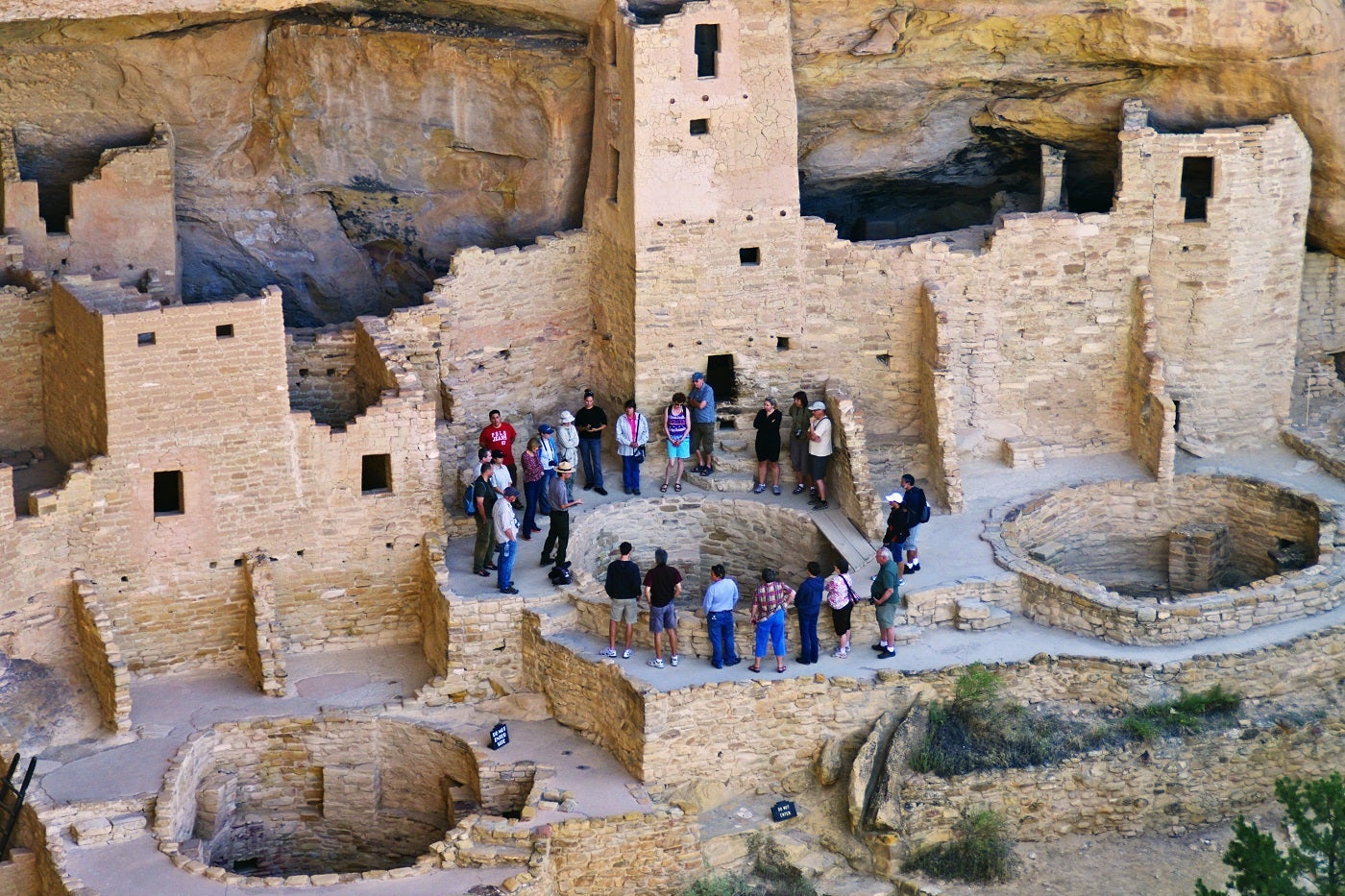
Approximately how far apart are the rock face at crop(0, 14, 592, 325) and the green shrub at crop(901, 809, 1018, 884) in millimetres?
9196

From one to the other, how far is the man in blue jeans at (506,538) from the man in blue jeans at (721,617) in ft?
7.72

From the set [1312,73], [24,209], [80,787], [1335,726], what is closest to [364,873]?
[80,787]

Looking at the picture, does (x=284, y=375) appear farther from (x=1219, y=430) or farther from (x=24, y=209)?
(x=1219, y=430)

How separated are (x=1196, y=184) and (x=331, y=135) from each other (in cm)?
1072

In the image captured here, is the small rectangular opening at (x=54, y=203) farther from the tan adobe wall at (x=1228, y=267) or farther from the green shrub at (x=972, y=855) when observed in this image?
the tan adobe wall at (x=1228, y=267)

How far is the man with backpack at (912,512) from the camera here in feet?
92.4

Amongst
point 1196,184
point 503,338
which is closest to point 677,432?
point 503,338

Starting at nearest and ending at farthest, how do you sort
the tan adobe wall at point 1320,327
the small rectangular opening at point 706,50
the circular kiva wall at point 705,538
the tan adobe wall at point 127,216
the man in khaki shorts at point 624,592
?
the man in khaki shorts at point 624,592 < the tan adobe wall at point 127,216 < the small rectangular opening at point 706,50 < the circular kiva wall at point 705,538 < the tan adobe wall at point 1320,327

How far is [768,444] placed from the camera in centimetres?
3006

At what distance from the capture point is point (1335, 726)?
27.8 metres

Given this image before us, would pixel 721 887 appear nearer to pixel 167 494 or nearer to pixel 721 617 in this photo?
pixel 721 617

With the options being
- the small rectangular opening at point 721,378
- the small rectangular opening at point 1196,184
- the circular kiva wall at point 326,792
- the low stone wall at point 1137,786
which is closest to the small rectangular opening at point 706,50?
the small rectangular opening at point 721,378

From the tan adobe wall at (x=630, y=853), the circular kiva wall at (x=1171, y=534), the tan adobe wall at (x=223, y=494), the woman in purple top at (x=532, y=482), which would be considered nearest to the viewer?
the tan adobe wall at (x=630, y=853)

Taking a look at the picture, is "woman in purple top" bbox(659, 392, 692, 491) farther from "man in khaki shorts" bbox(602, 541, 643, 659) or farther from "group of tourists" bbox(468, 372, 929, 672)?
"man in khaki shorts" bbox(602, 541, 643, 659)
